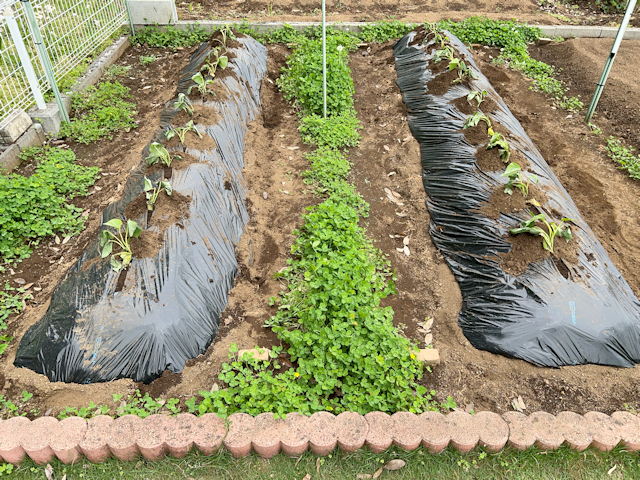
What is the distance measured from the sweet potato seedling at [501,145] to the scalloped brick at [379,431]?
2890 millimetres

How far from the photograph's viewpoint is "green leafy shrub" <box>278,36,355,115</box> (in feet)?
18.2

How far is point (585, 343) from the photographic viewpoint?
116 inches

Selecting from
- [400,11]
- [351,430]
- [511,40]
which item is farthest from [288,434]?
[400,11]

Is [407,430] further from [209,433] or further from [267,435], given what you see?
[209,433]

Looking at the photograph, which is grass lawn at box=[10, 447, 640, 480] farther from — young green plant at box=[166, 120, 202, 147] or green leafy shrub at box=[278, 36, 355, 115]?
green leafy shrub at box=[278, 36, 355, 115]

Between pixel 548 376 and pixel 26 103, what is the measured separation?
6.40 meters

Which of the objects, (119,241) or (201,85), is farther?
(201,85)

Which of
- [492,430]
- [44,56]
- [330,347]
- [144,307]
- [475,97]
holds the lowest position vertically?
[492,430]

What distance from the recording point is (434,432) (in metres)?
2.44

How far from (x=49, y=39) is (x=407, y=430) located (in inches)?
258

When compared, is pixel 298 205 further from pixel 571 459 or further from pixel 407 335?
pixel 571 459

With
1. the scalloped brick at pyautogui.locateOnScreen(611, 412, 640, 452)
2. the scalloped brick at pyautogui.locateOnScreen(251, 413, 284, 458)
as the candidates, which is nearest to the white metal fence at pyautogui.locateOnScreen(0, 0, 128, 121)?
the scalloped brick at pyautogui.locateOnScreen(251, 413, 284, 458)

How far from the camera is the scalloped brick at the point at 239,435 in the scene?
2359 millimetres

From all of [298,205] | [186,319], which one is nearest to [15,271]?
[186,319]
